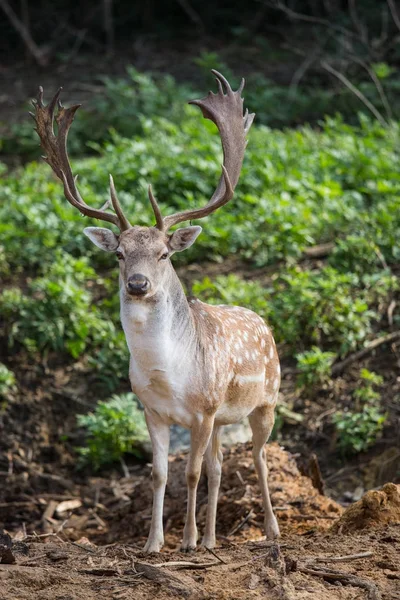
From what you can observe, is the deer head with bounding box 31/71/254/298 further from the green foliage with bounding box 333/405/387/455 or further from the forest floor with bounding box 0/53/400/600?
the green foliage with bounding box 333/405/387/455

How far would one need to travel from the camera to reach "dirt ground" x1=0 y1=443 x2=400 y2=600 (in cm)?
559

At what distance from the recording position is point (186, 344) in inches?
269

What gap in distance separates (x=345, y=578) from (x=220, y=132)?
3.27 metres

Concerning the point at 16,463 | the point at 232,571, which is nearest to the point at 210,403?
the point at 232,571

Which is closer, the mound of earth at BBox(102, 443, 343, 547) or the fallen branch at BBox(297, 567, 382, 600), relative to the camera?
the fallen branch at BBox(297, 567, 382, 600)

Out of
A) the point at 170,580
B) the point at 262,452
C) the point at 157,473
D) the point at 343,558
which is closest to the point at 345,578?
the point at 343,558

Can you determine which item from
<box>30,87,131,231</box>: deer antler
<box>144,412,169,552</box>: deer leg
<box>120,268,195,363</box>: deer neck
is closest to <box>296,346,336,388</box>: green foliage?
<box>144,412,169,552</box>: deer leg

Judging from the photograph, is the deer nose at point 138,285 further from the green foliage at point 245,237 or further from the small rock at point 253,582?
the green foliage at point 245,237

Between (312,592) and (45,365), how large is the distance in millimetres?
5697

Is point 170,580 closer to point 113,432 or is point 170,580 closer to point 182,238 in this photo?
point 182,238

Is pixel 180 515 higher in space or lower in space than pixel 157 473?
lower

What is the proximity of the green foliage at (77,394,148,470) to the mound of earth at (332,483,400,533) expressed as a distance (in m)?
3.04

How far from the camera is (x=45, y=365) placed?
1068cm

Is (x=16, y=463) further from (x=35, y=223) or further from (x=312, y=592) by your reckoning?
(x=312, y=592)
